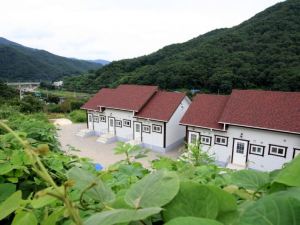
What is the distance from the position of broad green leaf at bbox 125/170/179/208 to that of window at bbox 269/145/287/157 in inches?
428

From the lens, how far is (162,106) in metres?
13.6

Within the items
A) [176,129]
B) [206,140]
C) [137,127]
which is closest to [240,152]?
[206,140]

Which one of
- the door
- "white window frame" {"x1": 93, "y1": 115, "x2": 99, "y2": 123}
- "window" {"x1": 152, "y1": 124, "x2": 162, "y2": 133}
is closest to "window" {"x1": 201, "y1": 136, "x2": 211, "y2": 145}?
"window" {"x1": 152, "y1": 124, "x2": 162, "y2": 133}

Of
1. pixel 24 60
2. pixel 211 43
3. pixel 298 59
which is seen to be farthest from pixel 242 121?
pixel 24 60

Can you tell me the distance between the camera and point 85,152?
13.2m

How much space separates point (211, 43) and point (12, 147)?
41.6 metres

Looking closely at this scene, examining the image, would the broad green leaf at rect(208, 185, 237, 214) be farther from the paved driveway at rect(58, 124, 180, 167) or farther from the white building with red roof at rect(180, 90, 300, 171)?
the paved driveway at rect(58, 124, 180, 167)

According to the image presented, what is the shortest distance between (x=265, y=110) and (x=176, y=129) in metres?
4.97

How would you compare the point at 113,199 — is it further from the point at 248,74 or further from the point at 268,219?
the point at 248,74

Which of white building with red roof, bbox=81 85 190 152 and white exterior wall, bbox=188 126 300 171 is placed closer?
white exterior wall, bbox=188 126 300 171

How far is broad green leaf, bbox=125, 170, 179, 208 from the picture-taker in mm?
444

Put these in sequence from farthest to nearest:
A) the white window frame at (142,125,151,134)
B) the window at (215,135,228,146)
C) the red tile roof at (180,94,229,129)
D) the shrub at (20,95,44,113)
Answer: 1. the shrub at (20,95,44,113)
2. the white window frame at (142,125,151,134)
3. the red tile roof at (180,94,229,129)
4. the window at (215,135,228,146)

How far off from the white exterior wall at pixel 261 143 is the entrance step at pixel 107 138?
6.43 metres

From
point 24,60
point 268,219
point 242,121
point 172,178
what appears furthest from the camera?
point 24,60
